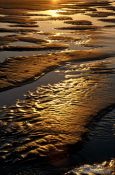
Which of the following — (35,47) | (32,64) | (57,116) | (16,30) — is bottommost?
(57,116)

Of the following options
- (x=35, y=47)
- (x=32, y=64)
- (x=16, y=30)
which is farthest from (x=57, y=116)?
(x=16, y=30)

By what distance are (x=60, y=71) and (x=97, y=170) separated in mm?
5517

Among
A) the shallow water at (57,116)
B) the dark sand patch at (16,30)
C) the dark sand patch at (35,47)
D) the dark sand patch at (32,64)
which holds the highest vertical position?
the dark sand patch at (16,30)

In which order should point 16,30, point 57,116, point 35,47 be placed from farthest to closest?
point 16,30
point 35,47
point 57,116

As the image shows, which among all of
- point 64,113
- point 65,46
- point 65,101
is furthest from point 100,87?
point 65,46

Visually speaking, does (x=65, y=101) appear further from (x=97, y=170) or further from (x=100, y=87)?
(x=97, y=170)

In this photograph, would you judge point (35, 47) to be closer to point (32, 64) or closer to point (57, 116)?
point (32, 64)

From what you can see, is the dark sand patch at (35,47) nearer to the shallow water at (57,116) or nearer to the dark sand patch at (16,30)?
the shallow water at (57,116)

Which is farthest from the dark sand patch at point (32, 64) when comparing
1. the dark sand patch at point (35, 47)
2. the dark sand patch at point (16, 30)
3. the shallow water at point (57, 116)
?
the dark sand patch at point (16, 30)

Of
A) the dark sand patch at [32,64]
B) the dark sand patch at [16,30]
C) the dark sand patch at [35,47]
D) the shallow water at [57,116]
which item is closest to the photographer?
the shallow water at [57,116]

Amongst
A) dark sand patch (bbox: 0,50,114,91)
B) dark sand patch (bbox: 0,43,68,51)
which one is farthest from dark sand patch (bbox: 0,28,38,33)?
dark sand patch (bbox: 0,50,114,91)

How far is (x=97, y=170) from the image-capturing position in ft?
17.0

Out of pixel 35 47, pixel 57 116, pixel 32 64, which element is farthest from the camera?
pixel 35 47

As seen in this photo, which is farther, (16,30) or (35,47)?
(16,30)
